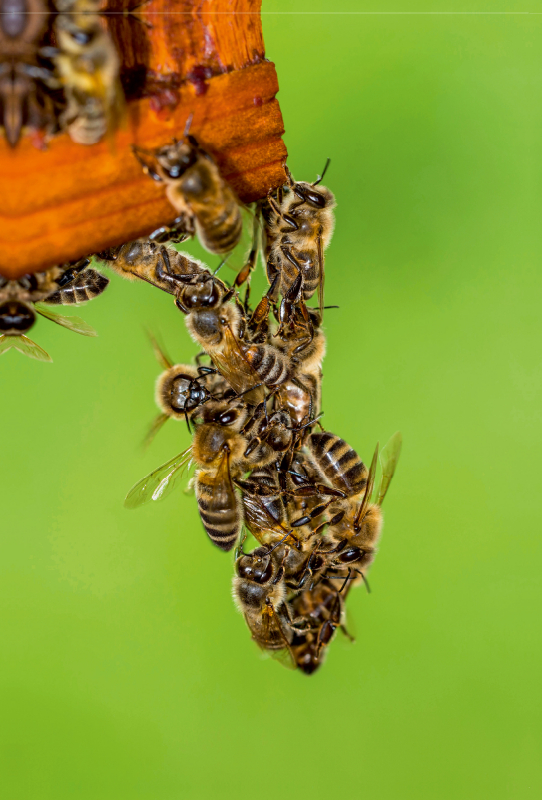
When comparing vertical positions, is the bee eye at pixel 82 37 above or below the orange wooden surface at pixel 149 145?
above

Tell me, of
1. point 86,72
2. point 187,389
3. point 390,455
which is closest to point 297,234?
point 187,389

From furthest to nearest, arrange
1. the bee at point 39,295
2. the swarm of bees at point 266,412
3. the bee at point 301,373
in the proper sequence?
the bee at point 301,373
the swarm of bees at point 266,412
the bee at point 39,295

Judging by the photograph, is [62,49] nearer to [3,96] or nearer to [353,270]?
[3,96]

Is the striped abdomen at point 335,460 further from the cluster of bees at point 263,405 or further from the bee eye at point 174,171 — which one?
the bee eye at point 174,171

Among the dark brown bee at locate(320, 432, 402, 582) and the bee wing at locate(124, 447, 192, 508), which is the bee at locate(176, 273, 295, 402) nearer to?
the bee wing at locate(124, 447, 192, 508)

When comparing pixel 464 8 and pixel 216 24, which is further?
pixel 464 8

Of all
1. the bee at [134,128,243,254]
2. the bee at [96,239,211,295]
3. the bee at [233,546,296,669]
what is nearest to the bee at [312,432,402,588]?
the bee at [233,546,296,669]

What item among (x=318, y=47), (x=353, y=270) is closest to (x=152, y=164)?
(x=353, y=270)

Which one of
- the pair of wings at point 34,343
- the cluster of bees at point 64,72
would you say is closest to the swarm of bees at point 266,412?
the pair of wings at point 34,343
